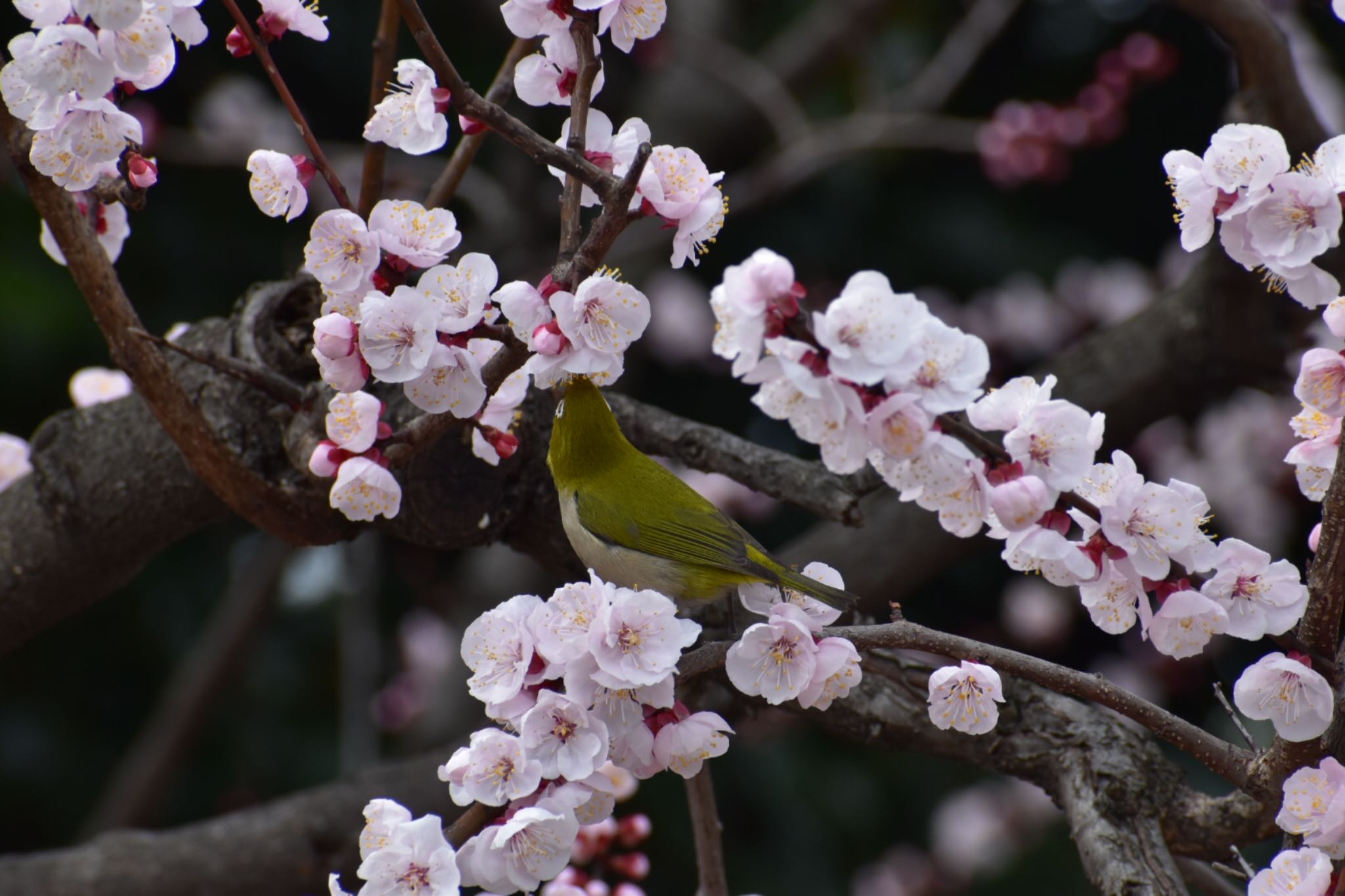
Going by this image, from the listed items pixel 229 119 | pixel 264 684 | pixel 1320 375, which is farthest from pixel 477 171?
pixel 1320 375

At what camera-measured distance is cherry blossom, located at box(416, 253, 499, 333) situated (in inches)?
44.3

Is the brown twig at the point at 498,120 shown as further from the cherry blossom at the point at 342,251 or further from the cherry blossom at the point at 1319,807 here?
the cherry blossom at the point at 1319,807

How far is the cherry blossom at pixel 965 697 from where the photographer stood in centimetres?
119

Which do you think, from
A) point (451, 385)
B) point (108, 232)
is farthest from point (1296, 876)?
point (108, 232)

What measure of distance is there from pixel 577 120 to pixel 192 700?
6.77ft

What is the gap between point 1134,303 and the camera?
3680 millimetres

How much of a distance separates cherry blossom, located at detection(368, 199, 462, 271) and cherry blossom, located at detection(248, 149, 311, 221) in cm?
12

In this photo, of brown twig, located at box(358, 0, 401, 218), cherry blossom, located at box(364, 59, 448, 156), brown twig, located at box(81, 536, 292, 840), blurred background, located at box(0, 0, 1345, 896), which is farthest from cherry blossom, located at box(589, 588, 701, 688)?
blurred background, located at box(0, 0, 1345, 896)

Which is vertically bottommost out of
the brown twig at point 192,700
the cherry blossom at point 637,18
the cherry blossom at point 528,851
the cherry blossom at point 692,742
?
the brown twig at point 192,700

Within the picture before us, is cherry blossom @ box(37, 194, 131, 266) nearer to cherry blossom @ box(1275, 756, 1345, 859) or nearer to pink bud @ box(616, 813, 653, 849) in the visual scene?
pink bud @ box(616, 813, 653, 849)

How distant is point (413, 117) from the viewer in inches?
47.8

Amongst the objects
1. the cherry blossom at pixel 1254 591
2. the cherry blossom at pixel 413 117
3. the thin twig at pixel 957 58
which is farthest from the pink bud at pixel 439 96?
the thin twig at pixel 957 58

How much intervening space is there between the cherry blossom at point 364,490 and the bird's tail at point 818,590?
417mm

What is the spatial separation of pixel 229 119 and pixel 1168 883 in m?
3.05
